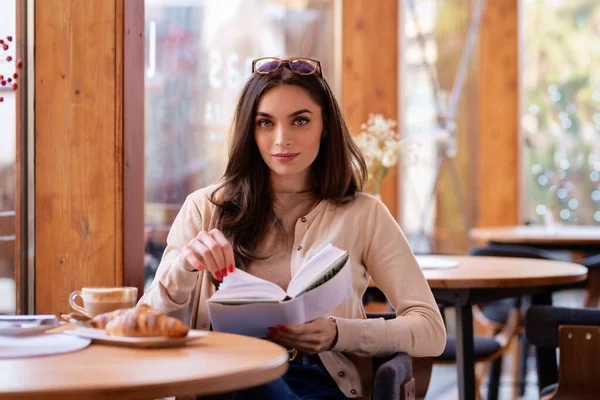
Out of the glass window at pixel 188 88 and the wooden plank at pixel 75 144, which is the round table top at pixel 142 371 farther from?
the glass window at pixel 188 88

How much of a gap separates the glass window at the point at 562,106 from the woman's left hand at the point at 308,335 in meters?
4.75

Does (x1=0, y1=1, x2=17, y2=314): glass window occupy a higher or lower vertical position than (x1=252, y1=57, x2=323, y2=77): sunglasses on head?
lower

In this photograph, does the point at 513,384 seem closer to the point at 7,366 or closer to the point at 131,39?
the point at 131,39

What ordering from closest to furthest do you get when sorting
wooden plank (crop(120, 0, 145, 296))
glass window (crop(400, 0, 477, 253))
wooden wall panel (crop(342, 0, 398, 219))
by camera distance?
wooden plank (crop(120, 0, 145, 296)), wooden wall panel (crop(342, 0, 398, 219)), glass window (crop(400, 0, 477, 253))

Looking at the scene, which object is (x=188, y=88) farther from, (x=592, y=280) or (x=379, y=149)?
(x=592, y=280)

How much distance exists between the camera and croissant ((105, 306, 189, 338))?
1395mm

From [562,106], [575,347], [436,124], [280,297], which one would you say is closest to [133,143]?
[280,297]

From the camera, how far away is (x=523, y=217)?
6.20 metres

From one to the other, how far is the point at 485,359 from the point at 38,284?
1763 millimetres

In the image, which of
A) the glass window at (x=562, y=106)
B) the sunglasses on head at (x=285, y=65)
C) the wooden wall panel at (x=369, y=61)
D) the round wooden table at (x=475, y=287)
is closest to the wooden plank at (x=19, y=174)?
the sunglasses on head at (x=285, y=65)

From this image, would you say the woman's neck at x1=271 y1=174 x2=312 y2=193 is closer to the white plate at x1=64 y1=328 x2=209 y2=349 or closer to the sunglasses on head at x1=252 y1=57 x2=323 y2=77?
the sunglasses on head at x1=252 y1=57 x2=323 y2=77

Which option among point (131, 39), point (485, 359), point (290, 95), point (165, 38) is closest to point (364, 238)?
point (290, 95)

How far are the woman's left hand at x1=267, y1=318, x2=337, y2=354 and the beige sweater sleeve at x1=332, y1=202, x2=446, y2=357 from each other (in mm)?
34

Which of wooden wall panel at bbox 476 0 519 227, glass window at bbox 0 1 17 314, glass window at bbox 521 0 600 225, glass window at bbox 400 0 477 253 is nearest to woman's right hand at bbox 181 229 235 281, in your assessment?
glass window at bbox 0 1 17 314
